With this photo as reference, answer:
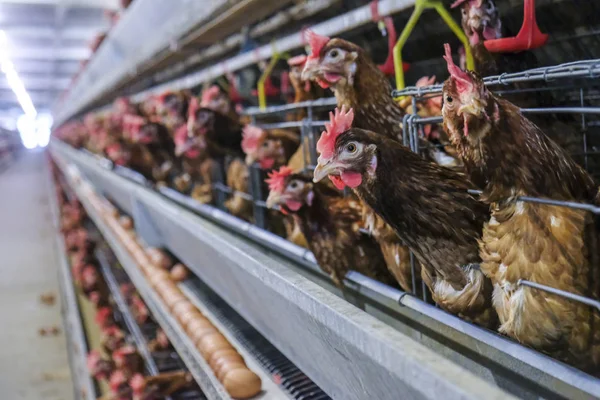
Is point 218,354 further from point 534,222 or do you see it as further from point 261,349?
point 534,222

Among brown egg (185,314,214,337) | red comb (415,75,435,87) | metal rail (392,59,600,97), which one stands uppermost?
red comb (415,75,435,87)

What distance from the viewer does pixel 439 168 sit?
0.74 m

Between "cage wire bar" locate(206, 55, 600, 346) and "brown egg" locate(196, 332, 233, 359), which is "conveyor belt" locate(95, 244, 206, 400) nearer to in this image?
"brown egg" locate(196, 332, 233, 359)

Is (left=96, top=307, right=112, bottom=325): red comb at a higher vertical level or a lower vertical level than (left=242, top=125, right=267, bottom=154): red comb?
lower

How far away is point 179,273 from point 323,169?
137cm

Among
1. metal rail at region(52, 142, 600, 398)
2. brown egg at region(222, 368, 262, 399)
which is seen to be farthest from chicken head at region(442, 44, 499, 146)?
brown egg at region(222, 368, 262, 399)

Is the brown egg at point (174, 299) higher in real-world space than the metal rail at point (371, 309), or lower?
lower

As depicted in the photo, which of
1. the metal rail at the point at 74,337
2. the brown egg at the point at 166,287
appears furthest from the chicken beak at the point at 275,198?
the metal rail at the point at 74,337

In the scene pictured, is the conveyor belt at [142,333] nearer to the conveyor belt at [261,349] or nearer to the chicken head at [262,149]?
the conveyor belt at [261,349]

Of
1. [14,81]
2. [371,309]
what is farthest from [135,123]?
[14,81]

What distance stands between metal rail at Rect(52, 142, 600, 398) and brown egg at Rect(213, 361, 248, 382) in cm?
9

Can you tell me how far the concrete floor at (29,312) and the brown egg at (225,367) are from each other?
1.87 meters

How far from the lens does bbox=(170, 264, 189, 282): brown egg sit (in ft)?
6.47

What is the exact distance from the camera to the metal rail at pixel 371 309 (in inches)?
22.9
